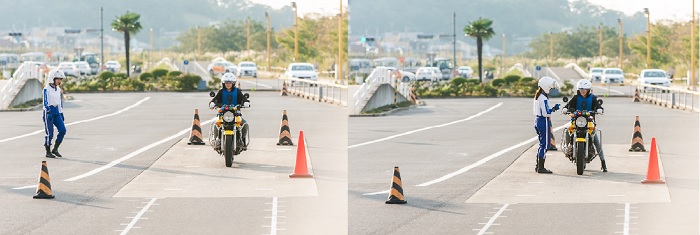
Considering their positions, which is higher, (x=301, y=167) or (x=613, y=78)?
(x=613, y=78)

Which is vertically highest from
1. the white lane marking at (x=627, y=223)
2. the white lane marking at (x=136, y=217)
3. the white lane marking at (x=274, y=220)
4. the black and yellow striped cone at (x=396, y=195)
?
the black and yellow striped cone at (x=396, y=195)

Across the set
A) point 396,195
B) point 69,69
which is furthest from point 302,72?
point 396,195

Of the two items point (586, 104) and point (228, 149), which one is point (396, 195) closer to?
point (586, 104)

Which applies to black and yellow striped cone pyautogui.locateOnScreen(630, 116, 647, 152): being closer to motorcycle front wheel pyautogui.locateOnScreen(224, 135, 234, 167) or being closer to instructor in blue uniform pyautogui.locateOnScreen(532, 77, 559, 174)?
instructor in blue uniform pyautogui.locateOnScreen(532, 77, 559, 174)

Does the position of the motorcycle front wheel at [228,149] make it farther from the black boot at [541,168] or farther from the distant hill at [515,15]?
the distant hill at [515,15]

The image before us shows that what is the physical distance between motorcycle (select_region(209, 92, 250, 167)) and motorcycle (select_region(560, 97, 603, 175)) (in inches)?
203

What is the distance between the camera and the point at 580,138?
2067 cm

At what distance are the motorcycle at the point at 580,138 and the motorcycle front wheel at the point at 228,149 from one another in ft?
16.9

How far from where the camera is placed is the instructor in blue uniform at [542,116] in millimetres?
21062

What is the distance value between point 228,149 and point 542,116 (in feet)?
16.0

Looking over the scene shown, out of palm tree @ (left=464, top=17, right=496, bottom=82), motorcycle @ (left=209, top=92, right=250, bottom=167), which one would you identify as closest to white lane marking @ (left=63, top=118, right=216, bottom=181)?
motorcycle @ (left=209, top=92, right=250, bottom=167)

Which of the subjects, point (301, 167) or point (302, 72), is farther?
point (302, 72)

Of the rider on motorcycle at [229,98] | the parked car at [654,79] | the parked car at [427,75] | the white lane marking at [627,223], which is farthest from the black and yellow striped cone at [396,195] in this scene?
the parked car at [427,75]

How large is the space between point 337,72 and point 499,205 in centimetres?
6370
